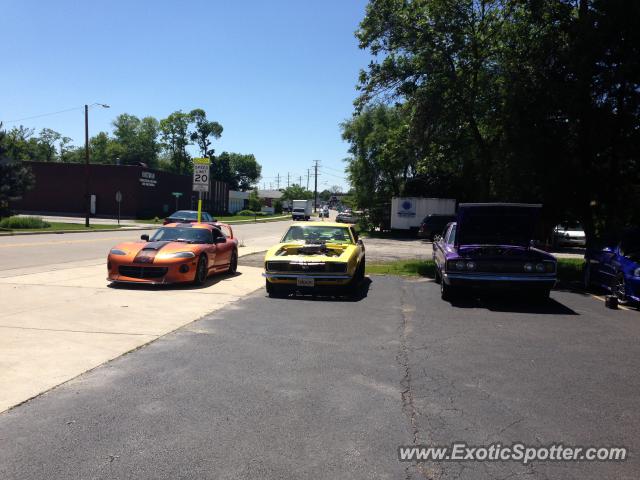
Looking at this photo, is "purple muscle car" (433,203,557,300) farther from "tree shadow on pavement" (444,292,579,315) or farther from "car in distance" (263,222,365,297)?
"car in distance" (263,222,365,297)

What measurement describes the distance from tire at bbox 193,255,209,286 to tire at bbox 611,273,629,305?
8420 millimetres

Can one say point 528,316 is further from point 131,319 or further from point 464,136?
point 464,136

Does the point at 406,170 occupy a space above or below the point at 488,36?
below

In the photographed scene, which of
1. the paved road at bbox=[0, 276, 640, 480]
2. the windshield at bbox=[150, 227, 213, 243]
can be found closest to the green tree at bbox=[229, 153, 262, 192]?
the windshield at bbox=[150, 227, 213, 243]

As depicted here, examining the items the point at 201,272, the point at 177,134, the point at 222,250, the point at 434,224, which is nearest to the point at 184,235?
the point at 222,250

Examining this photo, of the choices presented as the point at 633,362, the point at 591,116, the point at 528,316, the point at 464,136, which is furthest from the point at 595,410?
the point at 464,136

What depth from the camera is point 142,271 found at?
10.5m

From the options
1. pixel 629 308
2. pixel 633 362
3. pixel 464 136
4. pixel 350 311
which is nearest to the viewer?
pixel 633 362

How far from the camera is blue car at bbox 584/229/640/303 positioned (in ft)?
32.7

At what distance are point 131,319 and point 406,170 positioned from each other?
3944 cm

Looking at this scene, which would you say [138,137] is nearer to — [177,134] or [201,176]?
[177,134]

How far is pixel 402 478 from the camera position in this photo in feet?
10.6

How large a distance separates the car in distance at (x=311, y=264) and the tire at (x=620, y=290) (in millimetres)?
5208

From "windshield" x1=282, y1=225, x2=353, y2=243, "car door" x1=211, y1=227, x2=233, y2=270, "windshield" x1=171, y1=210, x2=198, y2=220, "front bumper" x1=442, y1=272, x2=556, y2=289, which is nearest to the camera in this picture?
"front bumper" x1=442, y1=272, x2=556, y2=289
